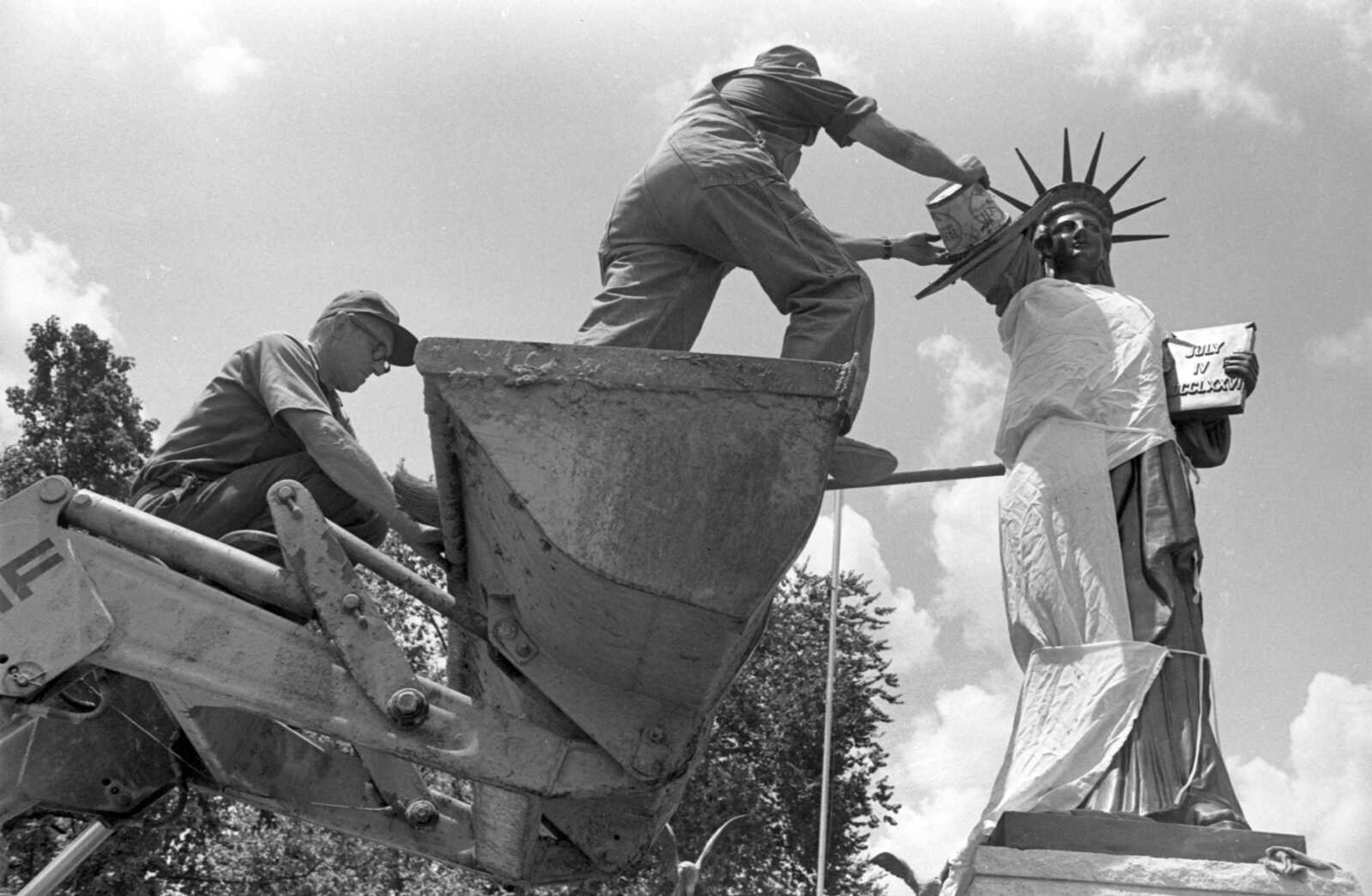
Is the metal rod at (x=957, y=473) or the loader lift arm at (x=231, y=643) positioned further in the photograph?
the metal rod at (x=957, y=473)

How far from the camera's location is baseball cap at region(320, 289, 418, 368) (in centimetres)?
418

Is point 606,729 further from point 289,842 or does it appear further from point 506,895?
point 289,842

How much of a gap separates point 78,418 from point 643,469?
1849 cm

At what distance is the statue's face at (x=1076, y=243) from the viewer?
5.40m

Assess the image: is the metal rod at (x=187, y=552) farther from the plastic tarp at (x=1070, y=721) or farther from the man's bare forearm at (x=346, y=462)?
the plastic tarp at (x=1070, y=721)

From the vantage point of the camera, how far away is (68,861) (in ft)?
12.2

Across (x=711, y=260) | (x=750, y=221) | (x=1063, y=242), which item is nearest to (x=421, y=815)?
(x=711, y=260)

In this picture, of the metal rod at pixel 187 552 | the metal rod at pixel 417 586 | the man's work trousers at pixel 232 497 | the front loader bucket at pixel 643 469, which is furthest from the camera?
the man's work trousers at pixel 232 497

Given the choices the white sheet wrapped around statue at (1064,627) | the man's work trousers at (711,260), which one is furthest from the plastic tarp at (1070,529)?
the man's work trousers at (711,260)

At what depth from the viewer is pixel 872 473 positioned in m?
3.41

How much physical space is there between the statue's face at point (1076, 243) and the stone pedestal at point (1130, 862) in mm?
2383

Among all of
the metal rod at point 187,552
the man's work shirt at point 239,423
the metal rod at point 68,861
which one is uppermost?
the man's work shirt at point 239,423

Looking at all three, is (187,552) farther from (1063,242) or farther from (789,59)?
(1063,242)

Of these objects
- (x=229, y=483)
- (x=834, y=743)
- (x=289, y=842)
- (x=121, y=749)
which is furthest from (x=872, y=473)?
(x=834, y=743)
